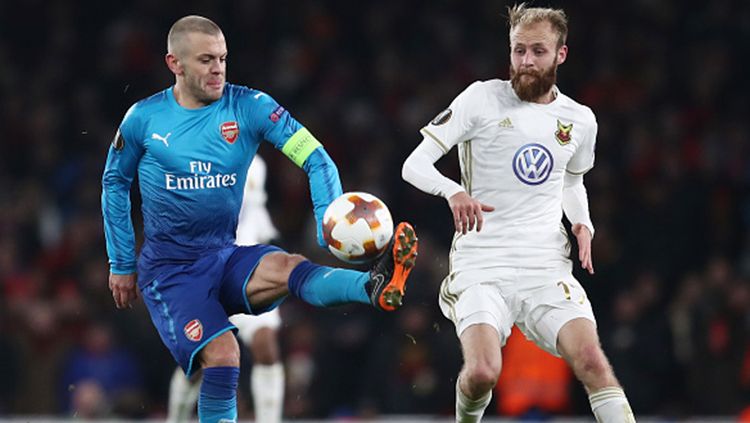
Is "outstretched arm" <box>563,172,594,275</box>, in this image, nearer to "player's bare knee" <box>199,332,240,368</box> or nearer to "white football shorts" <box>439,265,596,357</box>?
"white football shorts" <box>439,265,596,357</box>

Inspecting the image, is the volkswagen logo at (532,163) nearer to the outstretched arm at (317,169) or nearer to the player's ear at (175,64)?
the outstretched arm at (317,169)

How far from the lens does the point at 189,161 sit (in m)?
6.71

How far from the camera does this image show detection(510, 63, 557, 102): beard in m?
6.71

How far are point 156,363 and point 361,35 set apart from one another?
4.98 meters

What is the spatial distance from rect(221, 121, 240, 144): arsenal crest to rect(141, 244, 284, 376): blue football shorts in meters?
0.55

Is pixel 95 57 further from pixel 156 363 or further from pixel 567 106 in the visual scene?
pixel 567 106

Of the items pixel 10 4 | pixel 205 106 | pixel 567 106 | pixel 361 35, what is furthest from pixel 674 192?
pixel 10 4

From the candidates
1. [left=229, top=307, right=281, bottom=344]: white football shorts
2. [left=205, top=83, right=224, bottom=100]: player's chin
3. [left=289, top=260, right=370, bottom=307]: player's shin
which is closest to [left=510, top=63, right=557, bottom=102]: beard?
[left=289, top=260, right=370, bottom=307]: player's shin

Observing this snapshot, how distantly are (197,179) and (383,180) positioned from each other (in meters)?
6.79

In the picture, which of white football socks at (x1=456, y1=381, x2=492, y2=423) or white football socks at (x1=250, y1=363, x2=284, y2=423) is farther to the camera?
white football socks at (x1=250, y1=363, x2=284, y2=423)

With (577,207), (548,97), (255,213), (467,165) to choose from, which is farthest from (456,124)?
(255,213)

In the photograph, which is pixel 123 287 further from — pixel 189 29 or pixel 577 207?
pixel 577 207

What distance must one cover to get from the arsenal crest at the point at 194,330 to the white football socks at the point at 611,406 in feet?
6.18

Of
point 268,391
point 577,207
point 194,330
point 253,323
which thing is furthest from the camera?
point 253,323
